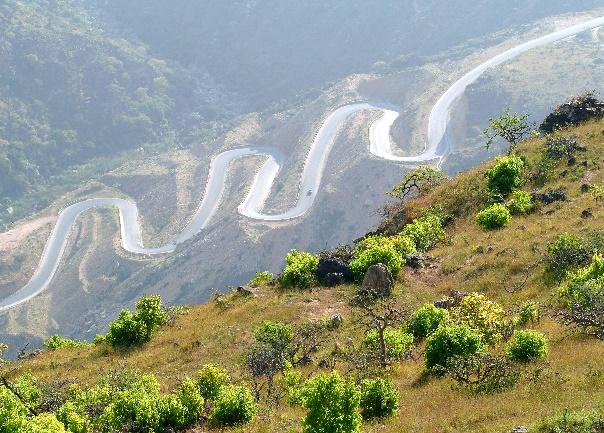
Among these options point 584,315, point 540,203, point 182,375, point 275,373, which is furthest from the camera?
point 540,203

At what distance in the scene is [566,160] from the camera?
52031 millimetres

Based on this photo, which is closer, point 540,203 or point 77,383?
point 77,383

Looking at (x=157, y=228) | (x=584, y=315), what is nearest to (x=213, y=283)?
(x=157, y=228)

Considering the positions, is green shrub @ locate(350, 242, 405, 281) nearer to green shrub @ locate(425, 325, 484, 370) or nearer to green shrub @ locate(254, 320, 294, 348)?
green shrub @ locate(254, 320, 294, 348)

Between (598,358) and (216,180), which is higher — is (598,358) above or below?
below

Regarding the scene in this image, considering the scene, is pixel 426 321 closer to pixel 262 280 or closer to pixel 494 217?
pixel 494 217

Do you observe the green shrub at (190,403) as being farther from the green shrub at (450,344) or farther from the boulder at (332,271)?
the boulder at (332,271)

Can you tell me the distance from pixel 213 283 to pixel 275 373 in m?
105

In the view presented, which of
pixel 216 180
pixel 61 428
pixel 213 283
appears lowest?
pixel 213 283

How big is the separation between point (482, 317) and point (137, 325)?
78.5 ft

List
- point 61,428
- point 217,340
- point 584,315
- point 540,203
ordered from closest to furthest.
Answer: point 61,428, point 584,315, point 217,340, point 540,203

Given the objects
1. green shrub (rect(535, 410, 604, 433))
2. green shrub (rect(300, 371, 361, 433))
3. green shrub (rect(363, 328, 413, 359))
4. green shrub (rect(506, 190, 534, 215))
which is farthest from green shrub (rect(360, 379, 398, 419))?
green shrub (rect(506, 190, 534, 215))

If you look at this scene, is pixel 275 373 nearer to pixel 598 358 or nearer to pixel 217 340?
pixel 217 340

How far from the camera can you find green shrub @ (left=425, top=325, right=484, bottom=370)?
26531 mm
